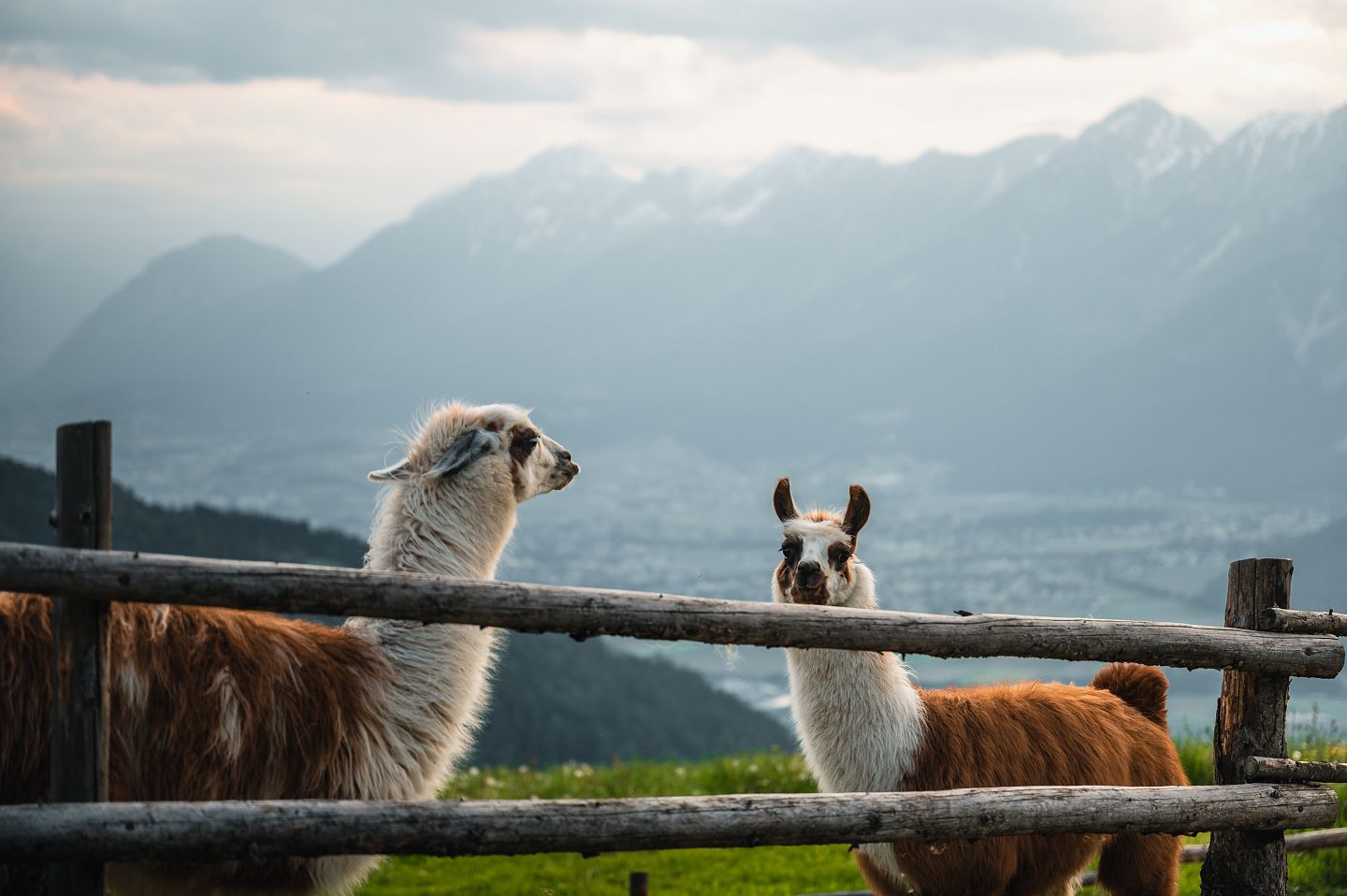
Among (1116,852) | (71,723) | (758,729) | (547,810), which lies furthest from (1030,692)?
(758,729)

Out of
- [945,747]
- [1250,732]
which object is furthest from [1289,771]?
[945,747]

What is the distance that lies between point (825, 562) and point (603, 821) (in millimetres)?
2057

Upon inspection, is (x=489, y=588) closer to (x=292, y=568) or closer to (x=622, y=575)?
(x=292, y=568)

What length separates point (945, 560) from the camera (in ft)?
626

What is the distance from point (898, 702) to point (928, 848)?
2.13 feet

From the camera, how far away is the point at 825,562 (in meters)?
5.77

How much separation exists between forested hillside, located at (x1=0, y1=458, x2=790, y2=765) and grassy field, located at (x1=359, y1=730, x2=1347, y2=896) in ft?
92.5

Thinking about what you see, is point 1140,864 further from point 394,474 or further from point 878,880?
point 394,474

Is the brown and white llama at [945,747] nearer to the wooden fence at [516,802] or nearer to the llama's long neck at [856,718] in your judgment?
the llama's long neck at [856,718]

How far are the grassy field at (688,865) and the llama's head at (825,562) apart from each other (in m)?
2.58

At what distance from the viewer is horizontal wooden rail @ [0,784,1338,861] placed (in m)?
3.65

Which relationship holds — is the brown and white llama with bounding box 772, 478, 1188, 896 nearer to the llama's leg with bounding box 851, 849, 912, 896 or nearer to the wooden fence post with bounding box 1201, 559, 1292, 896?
the llama's leg with bounding box 851, 849, 912, 896

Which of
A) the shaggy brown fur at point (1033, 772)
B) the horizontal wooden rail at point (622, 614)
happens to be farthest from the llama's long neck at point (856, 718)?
the horizontal wooden rail at point (622, 614)

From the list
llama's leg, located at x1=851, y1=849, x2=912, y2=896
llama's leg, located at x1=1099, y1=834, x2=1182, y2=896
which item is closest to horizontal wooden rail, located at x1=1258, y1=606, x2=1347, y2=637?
llama's leg, located at x1=1099, y1=834, x2=1182, y2=896
